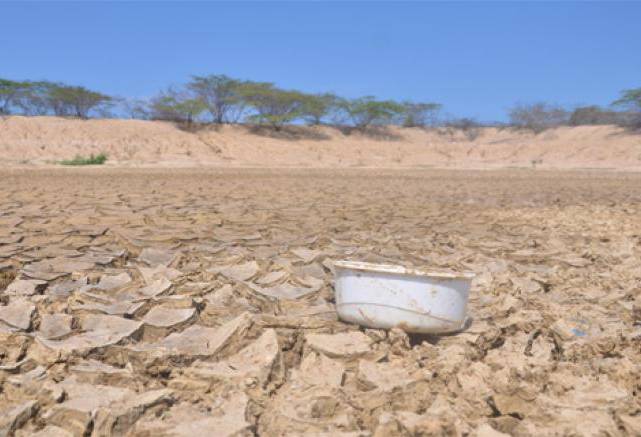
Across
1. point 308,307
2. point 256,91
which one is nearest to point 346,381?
point 308,307

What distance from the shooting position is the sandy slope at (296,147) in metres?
18.4

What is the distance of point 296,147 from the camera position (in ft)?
72.0

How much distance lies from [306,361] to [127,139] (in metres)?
19.7

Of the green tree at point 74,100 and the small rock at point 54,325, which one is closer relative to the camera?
the small rock at point 54,325

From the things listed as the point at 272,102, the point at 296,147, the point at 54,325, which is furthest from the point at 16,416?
the point at 272,102

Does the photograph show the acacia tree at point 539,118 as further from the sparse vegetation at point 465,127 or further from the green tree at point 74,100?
the green tree at point 74,100

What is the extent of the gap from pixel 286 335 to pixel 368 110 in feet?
81.8

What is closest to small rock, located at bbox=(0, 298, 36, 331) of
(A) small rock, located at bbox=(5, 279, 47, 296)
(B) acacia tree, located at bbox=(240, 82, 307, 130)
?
(A) small rock, located at bbox=(5, 279, 47, 296)

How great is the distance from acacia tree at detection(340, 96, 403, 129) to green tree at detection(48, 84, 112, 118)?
10.7 metres

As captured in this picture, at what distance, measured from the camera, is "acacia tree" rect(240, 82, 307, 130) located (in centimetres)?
2398

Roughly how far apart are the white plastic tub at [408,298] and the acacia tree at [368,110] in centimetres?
2471

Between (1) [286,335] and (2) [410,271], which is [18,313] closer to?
(1) [286,335]

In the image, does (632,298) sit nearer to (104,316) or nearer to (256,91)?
(104,316)

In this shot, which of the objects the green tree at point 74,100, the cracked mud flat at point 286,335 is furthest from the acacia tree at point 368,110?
the cracked mud flat at point 286,335
